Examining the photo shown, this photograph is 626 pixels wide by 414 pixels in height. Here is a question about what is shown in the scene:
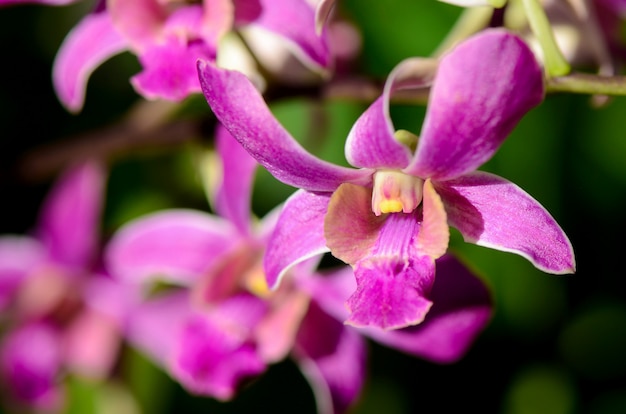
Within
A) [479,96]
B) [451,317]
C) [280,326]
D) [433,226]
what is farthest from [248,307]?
[479,96]

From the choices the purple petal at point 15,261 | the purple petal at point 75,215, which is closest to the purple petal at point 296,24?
the purple petal at point 75,215

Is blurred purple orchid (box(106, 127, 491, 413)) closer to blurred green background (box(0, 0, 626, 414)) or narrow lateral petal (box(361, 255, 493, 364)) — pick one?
narrow lateral petal (box(361, 255, 493, 364))

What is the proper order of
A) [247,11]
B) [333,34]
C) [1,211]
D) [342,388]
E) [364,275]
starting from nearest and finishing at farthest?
[364,275] < [247,11] < [342,388] < [333,34] < [1,211]

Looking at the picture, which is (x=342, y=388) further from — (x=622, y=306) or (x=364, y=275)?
(x=622, y=306)

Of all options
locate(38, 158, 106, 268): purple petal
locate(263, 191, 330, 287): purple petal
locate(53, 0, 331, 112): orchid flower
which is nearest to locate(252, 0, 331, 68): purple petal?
locate(53, 0, 331, 112): orchid flower

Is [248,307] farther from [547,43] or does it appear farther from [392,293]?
[547,43]

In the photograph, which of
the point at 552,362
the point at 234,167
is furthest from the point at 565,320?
the point at 234,167
